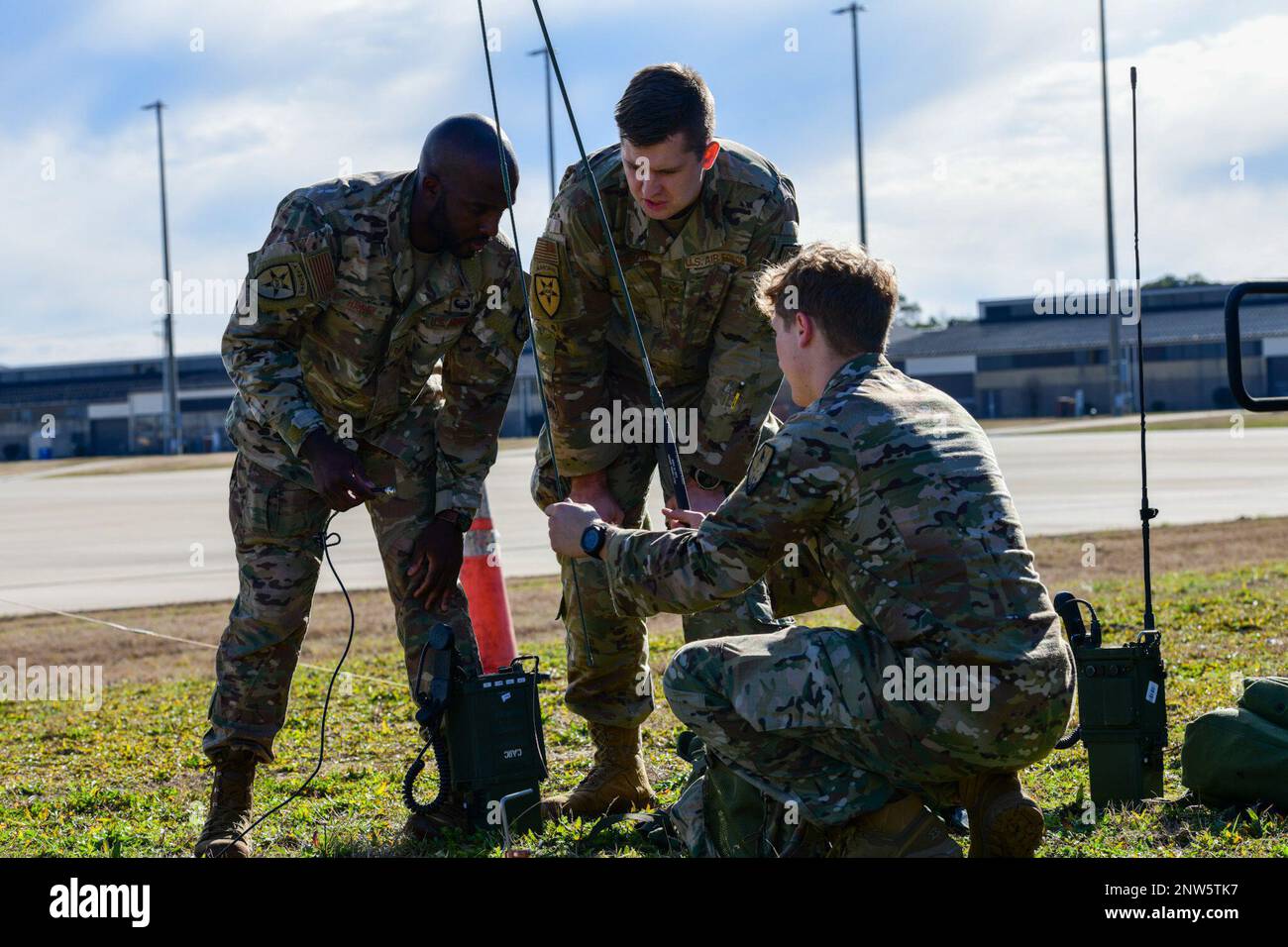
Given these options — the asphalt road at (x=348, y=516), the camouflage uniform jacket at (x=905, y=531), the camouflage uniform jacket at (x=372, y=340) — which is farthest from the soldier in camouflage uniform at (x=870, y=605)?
the asphalt road at (x=348, y=516)

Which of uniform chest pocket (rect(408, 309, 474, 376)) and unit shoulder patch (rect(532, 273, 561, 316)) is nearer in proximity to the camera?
unit shoulder patch (rect(532, 273, 561, 316))

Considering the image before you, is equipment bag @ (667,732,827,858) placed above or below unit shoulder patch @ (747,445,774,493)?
below

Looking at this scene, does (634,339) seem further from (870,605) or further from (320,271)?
(870,605)

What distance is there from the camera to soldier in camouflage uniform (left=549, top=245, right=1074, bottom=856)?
11.3 feet

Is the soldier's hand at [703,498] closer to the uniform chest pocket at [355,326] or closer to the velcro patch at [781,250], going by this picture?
the velcro patch at [781,250]

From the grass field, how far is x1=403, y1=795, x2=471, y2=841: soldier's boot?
3.1 inches

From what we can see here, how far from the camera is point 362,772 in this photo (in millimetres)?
5895

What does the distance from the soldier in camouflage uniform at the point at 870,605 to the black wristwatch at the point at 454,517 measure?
143 cm

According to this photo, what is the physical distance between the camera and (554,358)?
16.8 ft

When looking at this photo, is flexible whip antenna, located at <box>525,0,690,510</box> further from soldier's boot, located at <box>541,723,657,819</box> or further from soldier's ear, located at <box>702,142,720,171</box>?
soldier's boot, located at <box>541,723,657,819</box>

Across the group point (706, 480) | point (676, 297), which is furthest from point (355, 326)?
point (706, 480)

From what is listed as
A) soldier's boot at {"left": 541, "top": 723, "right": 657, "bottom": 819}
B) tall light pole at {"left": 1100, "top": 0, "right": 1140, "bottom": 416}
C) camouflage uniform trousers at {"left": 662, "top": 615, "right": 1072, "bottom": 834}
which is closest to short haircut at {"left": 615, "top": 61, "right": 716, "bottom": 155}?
camouflage uniform trousers at {"left": 662, "top": 615, "right": 1072, "bottom": 834}
